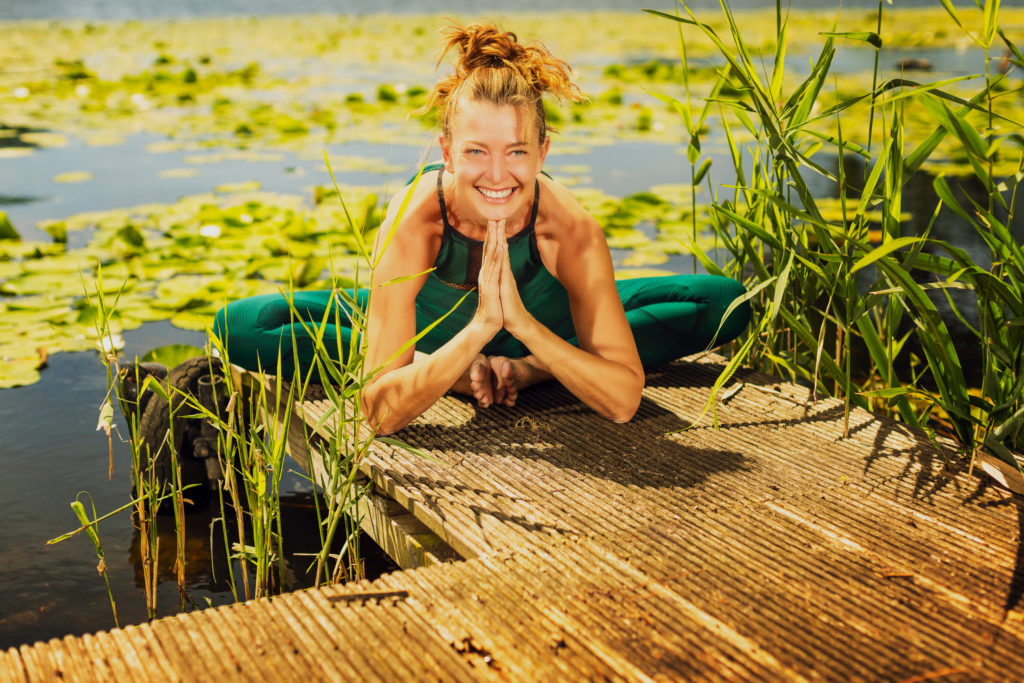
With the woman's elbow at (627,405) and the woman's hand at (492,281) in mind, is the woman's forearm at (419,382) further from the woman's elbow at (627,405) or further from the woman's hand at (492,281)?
the woman's elbow at (627,405)

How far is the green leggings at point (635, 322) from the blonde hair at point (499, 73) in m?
0.49

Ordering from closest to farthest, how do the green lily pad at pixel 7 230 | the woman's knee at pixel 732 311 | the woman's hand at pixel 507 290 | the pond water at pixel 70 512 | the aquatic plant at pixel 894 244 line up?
→ the aquatic plant at pixel 894 244 → the woman's hand at pixel 507 290 → the pond water at pixel 70 512 → the woman's knee at pixel 732 311 → the green lily pad at pixel 7 230

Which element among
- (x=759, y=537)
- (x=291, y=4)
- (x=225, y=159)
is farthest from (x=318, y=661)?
(x=291, y=4)

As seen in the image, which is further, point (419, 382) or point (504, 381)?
point (504, 381)

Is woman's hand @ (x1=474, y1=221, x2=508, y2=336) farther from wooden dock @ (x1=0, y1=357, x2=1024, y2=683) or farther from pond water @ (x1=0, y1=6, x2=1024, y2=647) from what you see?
pond water @ (x1=0, y1=6, x2=1024, y2=647)

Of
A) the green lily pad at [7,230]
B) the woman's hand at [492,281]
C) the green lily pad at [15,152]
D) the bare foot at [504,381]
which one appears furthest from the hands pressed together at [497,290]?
the green lily pad at [15,152]

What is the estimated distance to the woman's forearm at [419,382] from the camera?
5.10 feet

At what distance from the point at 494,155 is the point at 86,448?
4.31 feet

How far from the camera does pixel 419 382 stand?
1.57 meters

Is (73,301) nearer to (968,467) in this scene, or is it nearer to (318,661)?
(318,661)

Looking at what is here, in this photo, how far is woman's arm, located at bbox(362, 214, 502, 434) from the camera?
155 centimetres

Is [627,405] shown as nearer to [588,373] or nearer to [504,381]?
[588,373]

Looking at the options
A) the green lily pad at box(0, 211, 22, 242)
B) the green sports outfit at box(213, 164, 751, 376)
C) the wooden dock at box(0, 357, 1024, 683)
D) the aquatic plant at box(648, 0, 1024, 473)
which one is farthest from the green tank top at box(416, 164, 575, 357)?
the green lily pad at box(0, 211, 22, 242)

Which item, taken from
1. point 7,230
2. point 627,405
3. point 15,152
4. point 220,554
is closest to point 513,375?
point 627,405
